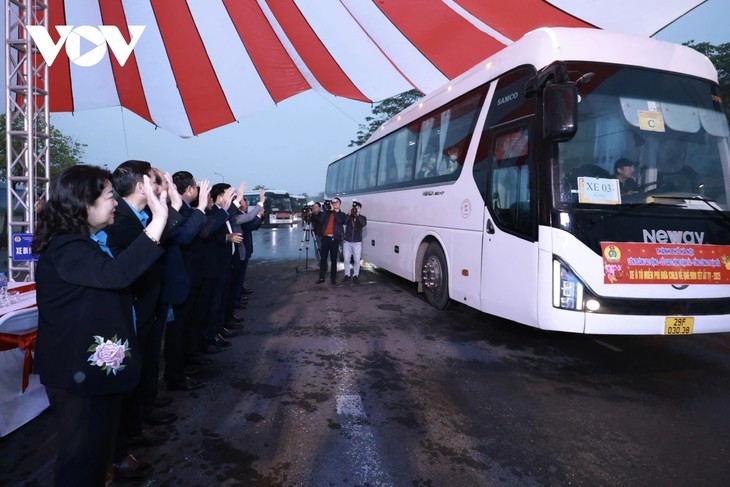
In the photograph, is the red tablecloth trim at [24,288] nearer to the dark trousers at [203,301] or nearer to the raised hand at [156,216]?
the dark trousers at [203,301]

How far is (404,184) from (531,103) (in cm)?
393

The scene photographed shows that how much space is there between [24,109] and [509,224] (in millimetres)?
7592

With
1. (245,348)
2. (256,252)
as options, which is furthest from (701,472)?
(256,252)

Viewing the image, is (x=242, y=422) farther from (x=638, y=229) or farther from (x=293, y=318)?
(x=638, y=229)

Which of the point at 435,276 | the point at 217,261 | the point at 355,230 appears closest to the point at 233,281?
the point at 217,261

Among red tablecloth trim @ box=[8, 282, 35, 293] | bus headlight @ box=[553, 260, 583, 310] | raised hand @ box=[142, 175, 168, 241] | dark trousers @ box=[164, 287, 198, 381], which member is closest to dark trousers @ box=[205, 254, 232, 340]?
dark trousers @ box=[164, 287, 198, 381]

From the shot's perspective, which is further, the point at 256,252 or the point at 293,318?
the point at 256,252

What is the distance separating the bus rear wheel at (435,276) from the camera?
6.74 metres

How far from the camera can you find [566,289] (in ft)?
13.1

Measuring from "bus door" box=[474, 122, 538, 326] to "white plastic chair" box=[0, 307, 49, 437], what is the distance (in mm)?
4470

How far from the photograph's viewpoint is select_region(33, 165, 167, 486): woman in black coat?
1.79 meters

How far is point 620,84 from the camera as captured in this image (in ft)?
14.1

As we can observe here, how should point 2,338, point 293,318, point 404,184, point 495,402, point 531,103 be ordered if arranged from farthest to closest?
point 404,184, point 293,318, point 531,103, point 495,402, point 2,338

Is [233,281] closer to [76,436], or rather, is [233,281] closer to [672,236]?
[76,436]
